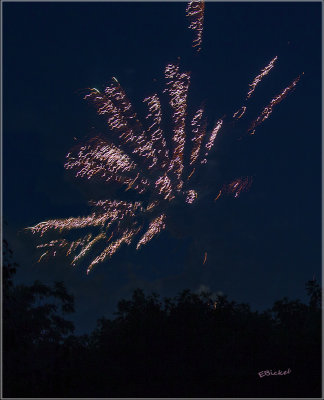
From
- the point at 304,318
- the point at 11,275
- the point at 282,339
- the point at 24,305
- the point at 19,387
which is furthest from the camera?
the point at 304,318

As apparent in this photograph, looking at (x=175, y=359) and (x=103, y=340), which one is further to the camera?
(x=103, y=340)

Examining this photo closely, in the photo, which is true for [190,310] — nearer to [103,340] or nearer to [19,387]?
[103,340]

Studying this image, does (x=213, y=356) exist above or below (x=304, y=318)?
below

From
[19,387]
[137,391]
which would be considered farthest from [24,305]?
[137,391]

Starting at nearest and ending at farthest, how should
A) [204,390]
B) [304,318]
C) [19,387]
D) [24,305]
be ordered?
[19,387]
[24,305]
[204,390]
[304,318]

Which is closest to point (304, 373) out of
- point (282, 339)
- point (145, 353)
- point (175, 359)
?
point (282, 339)

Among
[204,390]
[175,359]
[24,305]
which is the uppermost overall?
[24,305]
